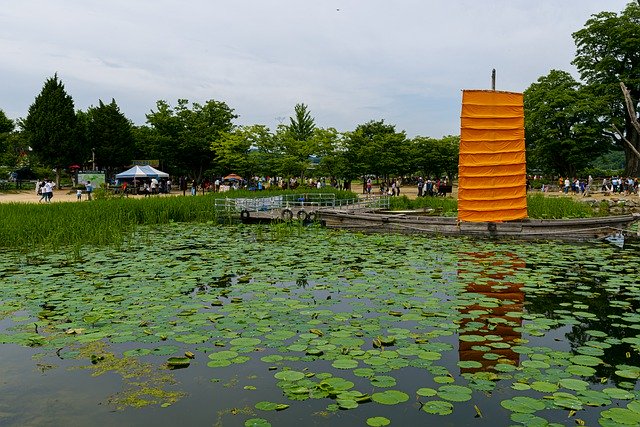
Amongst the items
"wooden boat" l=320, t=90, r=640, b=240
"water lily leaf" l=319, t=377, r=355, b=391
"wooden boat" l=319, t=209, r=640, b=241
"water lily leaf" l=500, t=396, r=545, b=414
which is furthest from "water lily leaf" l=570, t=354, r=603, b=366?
"wooden boat" l=319, t=209, r=640, b=241

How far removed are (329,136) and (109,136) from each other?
1866 centimetres

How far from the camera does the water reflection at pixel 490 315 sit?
4.16m

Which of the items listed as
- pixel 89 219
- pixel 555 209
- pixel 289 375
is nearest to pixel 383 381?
pixel 289 375

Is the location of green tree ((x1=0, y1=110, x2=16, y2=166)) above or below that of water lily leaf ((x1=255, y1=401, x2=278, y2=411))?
above

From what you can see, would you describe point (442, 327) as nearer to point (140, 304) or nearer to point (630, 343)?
point (630, 343)

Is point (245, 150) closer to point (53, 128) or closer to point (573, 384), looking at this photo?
point (53, 128)

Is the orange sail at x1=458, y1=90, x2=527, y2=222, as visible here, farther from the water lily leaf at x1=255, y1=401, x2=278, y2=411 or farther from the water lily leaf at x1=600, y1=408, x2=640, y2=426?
the water lily leaf at x1=255, y1=401, x2=278, y2=411

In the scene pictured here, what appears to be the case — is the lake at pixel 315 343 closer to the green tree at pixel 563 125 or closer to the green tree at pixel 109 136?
the green tree at pixel 563 125

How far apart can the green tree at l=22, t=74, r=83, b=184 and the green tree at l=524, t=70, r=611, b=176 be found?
3297 centimetres

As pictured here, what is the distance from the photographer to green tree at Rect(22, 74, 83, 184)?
3441cm

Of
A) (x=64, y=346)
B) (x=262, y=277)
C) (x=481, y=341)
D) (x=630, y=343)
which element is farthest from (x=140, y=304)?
(x=630, y=343)

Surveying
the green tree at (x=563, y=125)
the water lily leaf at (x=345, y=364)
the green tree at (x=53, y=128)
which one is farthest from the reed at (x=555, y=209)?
the green tree at (x=53, y=128)

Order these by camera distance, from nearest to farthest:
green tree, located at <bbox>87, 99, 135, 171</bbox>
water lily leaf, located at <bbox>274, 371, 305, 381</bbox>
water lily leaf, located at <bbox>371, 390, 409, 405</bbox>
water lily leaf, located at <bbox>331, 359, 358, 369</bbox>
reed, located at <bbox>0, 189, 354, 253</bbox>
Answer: water lily leaf, located at <bbox>371, 390, 409, 405</bbox> → water lily leaf, located at <bbox>274, 371, 305, 381</bbox> → water lily leaf, located at <bbox>331, 359, 358, 369</bbox> → reed, located at <bbox>0, 189, 354, 253</bbox> → green tree, located at <bbox>87, 99, 135, 171</bbox>

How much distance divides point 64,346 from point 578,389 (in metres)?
4.29
